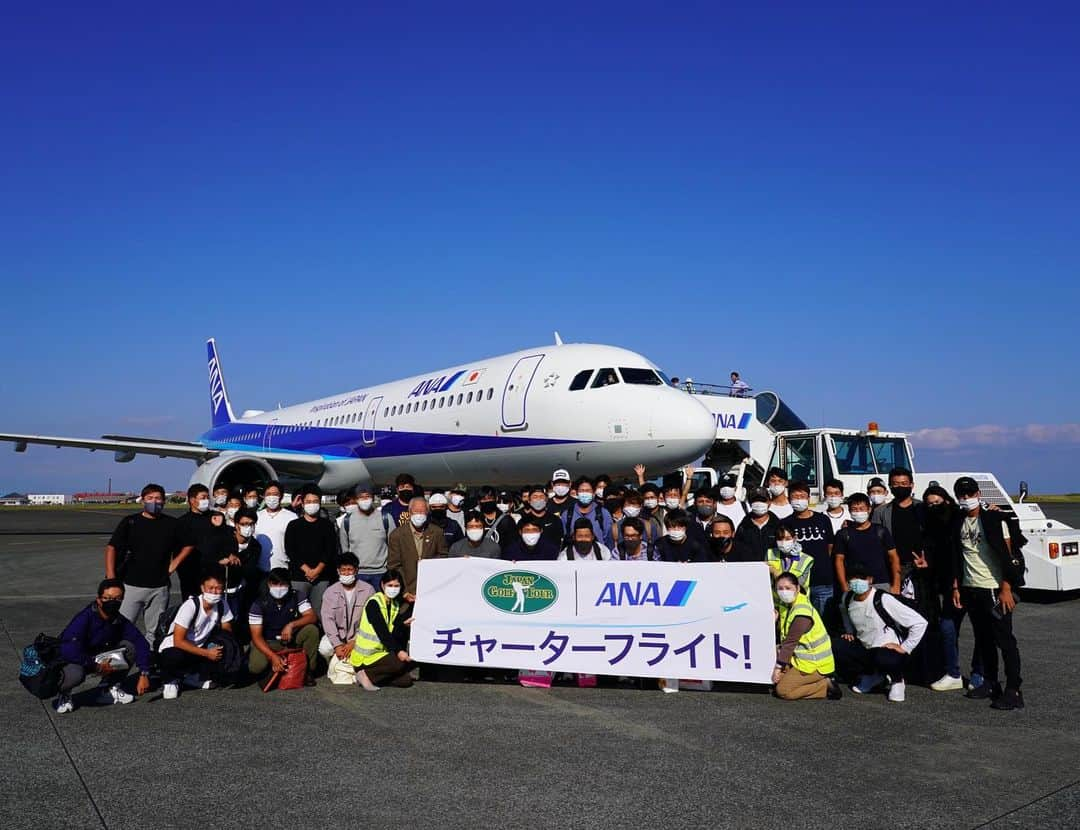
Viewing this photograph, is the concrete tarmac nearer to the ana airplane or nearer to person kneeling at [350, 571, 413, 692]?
person kneeling at [350, 571, 413, 692]

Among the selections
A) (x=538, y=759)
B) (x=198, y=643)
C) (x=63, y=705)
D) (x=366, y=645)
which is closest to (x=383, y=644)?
(x=366, y=645)

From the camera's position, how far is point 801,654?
302 inches

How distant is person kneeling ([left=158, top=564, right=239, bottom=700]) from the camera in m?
7.71

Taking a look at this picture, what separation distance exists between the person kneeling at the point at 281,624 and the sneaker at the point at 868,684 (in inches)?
189

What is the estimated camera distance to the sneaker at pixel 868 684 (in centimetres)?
781

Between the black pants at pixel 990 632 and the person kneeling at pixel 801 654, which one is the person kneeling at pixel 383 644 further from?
the black pants at pixel 990 632

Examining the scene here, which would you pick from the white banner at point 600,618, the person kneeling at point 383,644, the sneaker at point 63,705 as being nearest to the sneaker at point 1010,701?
the white banner at point 600,618

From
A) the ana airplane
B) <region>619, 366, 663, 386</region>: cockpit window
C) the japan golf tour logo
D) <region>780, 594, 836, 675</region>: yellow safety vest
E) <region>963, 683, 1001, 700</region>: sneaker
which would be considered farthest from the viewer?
<region>619, 366, 663, 386</region>: cockpit window

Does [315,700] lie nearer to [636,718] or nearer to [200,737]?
[200,737]

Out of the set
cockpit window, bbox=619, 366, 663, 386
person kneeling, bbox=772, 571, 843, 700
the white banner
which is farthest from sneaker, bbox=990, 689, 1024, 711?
cockpit window, bbox=619, 366, 663, 386

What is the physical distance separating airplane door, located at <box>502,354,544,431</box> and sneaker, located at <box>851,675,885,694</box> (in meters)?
10.3

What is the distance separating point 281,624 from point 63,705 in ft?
6.30

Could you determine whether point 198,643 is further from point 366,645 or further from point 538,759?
point 538,759

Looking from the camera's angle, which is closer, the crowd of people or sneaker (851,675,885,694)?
the crowd of people
